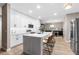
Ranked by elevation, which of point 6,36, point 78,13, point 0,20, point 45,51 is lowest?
point 45,51

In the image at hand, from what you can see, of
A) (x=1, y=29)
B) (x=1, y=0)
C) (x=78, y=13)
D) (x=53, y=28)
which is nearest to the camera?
(x=1, y=0)

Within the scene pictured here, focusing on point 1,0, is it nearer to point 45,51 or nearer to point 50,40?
point 50,40

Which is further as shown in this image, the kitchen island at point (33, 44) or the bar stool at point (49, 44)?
the bar stool at point (49, 44)

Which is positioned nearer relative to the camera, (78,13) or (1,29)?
(1,29)

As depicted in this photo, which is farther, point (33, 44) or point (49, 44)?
point (49, 44)

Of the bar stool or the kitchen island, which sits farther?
the bar stool

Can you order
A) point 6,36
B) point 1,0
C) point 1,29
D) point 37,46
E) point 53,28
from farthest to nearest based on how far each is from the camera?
A: point 53,28 < point 1,29 < point 6,36 < point 37,46 < point 1,0

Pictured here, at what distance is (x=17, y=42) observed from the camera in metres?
5.47

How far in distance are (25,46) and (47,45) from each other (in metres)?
0.87

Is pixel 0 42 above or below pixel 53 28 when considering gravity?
below

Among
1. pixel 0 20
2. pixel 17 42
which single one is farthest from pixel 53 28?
pixel 0 20

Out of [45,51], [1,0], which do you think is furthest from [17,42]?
[1,0]

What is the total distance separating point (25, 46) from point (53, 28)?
10.0m

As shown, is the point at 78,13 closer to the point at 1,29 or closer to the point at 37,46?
the point at 37,46
